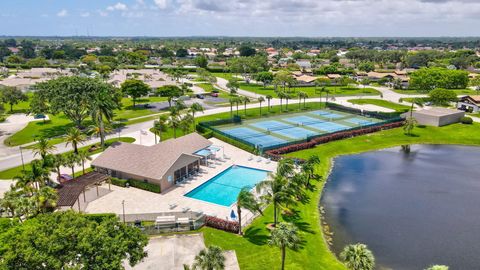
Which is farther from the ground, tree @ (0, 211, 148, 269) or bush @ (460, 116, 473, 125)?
tree @ (0, 211, 148, 269)

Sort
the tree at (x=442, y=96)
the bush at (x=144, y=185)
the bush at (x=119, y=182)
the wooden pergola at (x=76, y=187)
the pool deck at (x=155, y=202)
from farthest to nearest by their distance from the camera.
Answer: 1. the tree at (x=442, y=96)
2. the bush at (x=119, y=182)
3. the bush at (x=144, y=185)
4. the pool deck at (x=155, y=202)
5. the wooden pergola at (x=76, y=187)

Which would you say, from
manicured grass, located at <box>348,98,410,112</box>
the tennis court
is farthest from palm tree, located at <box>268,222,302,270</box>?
manicured grass, located at <box>348,98,410,112</box>

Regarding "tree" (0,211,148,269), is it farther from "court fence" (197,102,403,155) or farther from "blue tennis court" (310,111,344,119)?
"blue tennis court" (310,111,344,119)

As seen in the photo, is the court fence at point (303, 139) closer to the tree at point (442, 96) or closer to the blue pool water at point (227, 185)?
the blue pool water at point (227, 185)

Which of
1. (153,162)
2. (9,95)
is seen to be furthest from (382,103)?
(9,95)

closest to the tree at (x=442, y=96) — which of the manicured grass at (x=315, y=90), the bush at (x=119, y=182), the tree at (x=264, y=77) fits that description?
the manicured grass at (x=315, y=90)

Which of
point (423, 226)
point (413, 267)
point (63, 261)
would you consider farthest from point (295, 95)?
point (63, 261)
